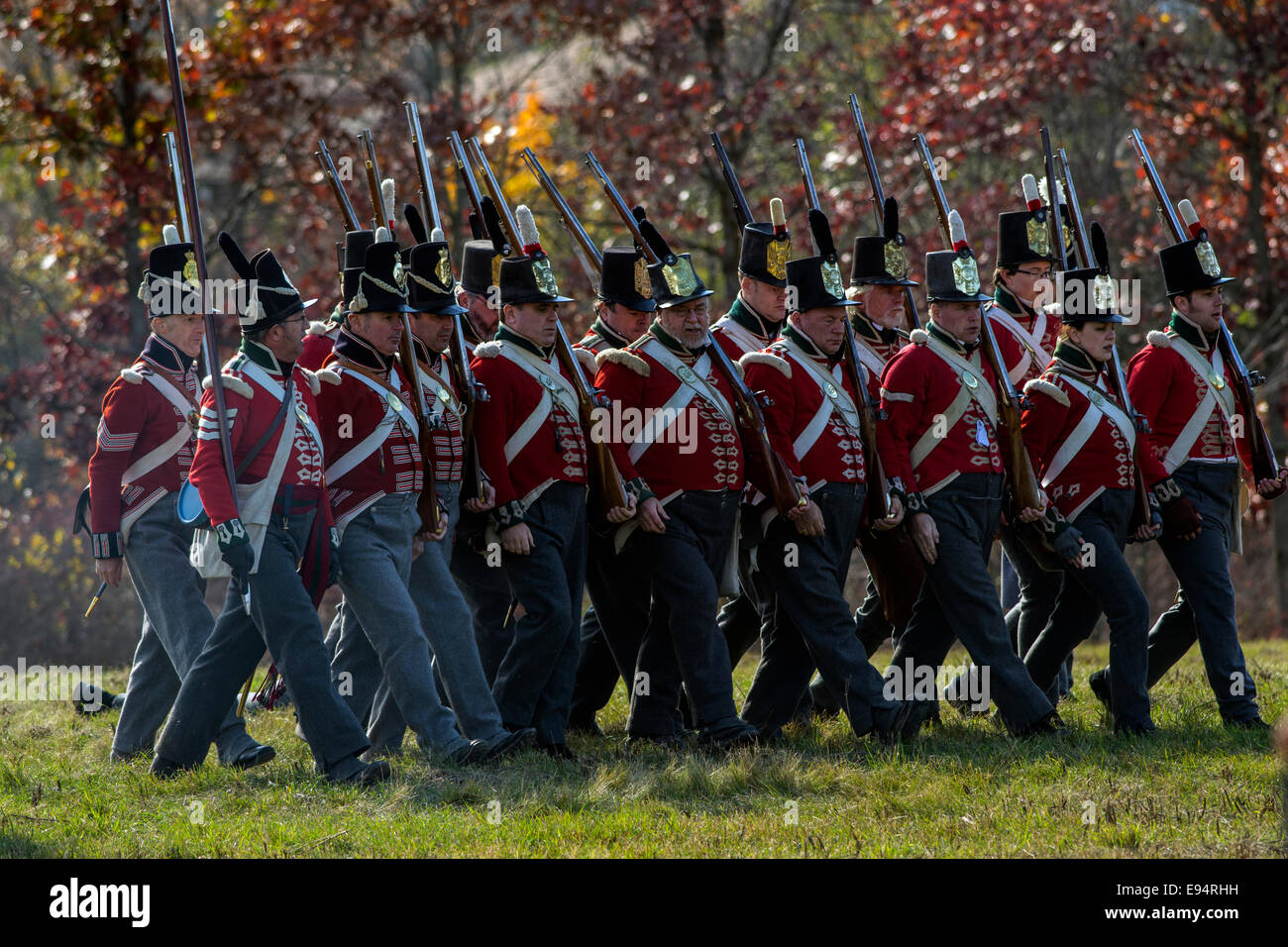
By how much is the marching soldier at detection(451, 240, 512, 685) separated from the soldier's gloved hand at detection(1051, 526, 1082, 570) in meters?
2.55

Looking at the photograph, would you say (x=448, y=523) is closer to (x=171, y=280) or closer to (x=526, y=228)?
(x=526, y=228)

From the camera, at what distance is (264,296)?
23.2 feet

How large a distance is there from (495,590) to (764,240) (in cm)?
210

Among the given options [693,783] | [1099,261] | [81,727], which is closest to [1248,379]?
[1099,261]

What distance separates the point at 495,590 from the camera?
26.4 feet

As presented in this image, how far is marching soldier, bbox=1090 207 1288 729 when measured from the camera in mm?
7965

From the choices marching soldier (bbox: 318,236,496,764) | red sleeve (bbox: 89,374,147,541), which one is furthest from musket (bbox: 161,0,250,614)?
red sleeve (bbox: 89,374,147,541)

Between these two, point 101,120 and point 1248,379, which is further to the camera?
point 101,120

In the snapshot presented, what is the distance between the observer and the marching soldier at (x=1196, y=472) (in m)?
7.96

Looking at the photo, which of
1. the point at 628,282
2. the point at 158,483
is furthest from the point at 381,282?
the point at 158,483

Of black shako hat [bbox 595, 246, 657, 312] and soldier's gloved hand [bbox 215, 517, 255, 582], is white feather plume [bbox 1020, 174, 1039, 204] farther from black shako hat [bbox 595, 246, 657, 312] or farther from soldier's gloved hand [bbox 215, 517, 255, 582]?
soldier's gloved hand [bbox 215, 517, 255, 582]

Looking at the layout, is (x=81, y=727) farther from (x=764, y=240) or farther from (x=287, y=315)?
(x=764, y=240)

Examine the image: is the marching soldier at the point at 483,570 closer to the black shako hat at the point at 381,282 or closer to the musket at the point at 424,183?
the musket at the point at 424,183
